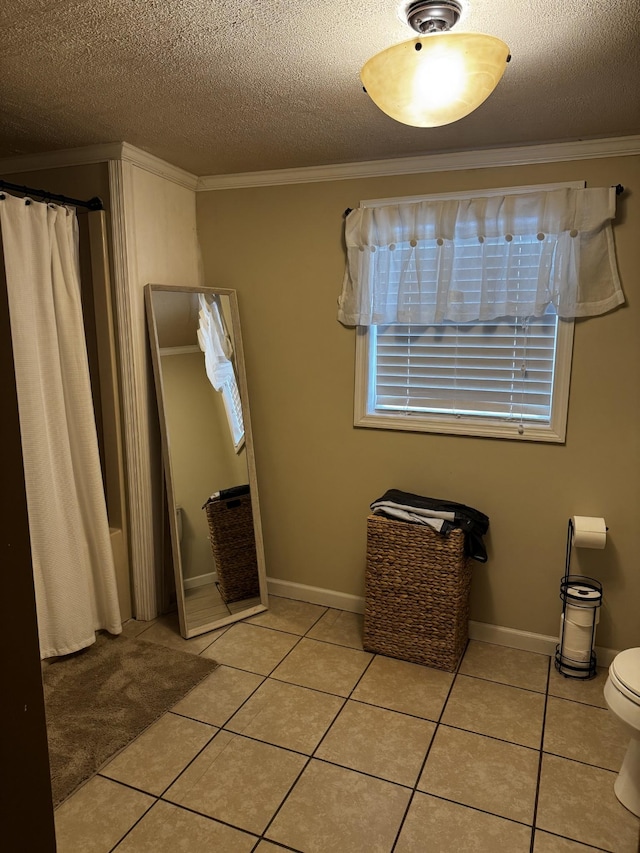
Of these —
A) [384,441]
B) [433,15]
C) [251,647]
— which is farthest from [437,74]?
[251,647]

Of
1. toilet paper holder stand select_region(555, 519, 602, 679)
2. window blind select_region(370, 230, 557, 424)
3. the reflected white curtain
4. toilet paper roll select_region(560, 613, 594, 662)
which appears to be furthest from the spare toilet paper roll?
the reflected white curtain

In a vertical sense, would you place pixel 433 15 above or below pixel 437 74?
above

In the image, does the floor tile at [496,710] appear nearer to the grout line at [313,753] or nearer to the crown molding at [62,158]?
the grout line at [313,753]

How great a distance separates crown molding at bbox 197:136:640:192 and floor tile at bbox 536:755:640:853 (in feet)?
7.76

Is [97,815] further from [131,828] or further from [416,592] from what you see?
[416,592]

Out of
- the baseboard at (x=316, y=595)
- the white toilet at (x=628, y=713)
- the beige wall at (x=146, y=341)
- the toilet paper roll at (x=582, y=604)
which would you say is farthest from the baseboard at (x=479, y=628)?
the white toilet at (x=628, y=713)

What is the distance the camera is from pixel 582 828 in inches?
70.2

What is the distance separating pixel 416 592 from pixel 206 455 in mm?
1265

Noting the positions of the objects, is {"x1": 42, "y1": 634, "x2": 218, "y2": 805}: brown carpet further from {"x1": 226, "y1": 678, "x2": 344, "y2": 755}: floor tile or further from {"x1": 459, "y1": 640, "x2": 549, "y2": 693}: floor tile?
{"x1": 459, "y1": 640, "x2": 549, "y2": 693}: floor tile

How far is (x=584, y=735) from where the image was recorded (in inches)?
86.6

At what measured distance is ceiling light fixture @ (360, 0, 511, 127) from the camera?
1393mm

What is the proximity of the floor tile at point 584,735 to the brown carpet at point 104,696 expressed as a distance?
4.78ft

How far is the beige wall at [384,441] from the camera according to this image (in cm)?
249

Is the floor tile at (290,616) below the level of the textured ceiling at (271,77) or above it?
below
